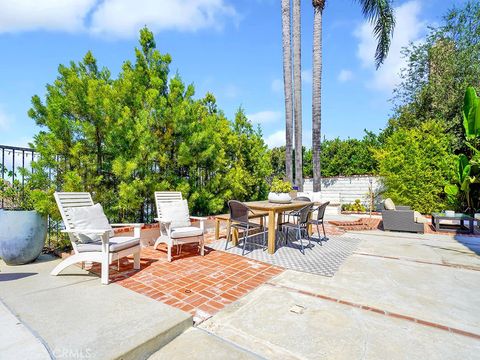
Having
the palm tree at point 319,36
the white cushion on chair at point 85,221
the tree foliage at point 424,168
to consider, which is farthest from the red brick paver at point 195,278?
the tree foliage at point 424,168

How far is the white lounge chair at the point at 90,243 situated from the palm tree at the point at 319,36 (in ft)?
30.5

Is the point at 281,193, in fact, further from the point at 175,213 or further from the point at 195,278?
the point at 195,278

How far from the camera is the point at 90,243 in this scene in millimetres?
3805

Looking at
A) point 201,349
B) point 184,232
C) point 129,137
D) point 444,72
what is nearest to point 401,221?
point 184,232

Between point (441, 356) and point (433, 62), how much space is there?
15367mm

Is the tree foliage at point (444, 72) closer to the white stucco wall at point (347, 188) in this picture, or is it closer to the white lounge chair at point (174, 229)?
the white stucco wall at point (347, 188)

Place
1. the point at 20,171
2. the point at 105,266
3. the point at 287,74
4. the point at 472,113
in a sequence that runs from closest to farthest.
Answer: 1. the point at 105,266
2. the point at 20,171
3. the point at 472,113
4. the point at 287,74

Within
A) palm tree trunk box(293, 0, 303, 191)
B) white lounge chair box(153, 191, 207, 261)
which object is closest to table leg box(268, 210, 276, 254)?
white lounge chair box(153, 191, 207, 261)

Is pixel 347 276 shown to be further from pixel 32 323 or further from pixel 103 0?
pixel 103 0

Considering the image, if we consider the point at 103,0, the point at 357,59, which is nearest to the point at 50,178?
the point at 103,0

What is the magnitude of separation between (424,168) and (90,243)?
1151cm

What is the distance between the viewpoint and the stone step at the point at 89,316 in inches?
81.9

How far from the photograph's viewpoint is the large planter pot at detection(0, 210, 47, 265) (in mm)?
4023

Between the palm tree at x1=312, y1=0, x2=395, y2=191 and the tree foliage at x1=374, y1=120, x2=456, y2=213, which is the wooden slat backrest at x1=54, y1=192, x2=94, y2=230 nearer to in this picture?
the palm tree at x1=312, y1=0, x2=395, y2=191
